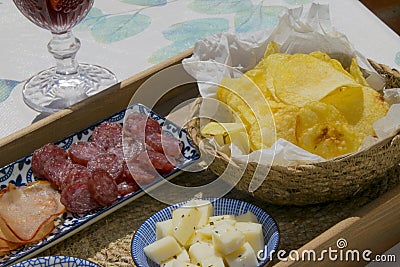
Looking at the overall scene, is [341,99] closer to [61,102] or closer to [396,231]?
[396,231]

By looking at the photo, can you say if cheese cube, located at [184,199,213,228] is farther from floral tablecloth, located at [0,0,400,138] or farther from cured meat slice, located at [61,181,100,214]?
floral tablecloth, located at [0,0,400,138]

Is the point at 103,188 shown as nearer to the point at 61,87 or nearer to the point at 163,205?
the point at 163,205

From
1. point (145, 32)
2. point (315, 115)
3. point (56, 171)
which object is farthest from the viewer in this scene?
point (145, 32)

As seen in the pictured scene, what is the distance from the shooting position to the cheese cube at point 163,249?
38.0 inches

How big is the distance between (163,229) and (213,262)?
0.10 meters

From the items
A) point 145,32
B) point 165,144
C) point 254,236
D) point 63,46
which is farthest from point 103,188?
point 145,32

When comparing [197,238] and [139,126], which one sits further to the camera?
[139,126]

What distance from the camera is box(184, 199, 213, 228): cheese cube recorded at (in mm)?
1021

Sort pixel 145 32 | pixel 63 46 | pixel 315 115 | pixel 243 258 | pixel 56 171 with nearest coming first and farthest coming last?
1. pixel 243 258
2. pixel 315 115
3. pixel 56 171
4. pixel 63 46
5. pixel 145 32

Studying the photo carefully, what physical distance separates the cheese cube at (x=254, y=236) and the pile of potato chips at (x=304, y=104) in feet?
0.41

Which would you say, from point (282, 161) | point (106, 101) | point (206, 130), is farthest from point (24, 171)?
point (282, 161)

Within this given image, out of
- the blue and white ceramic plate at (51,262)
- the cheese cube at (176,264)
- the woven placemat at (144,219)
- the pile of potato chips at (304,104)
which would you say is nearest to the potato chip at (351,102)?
the pile of potato chips at (304,104)

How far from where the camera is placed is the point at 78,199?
108 centimetres

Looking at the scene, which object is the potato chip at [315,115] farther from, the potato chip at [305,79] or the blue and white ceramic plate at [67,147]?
the blue and white ceramic plate at [67,147]
